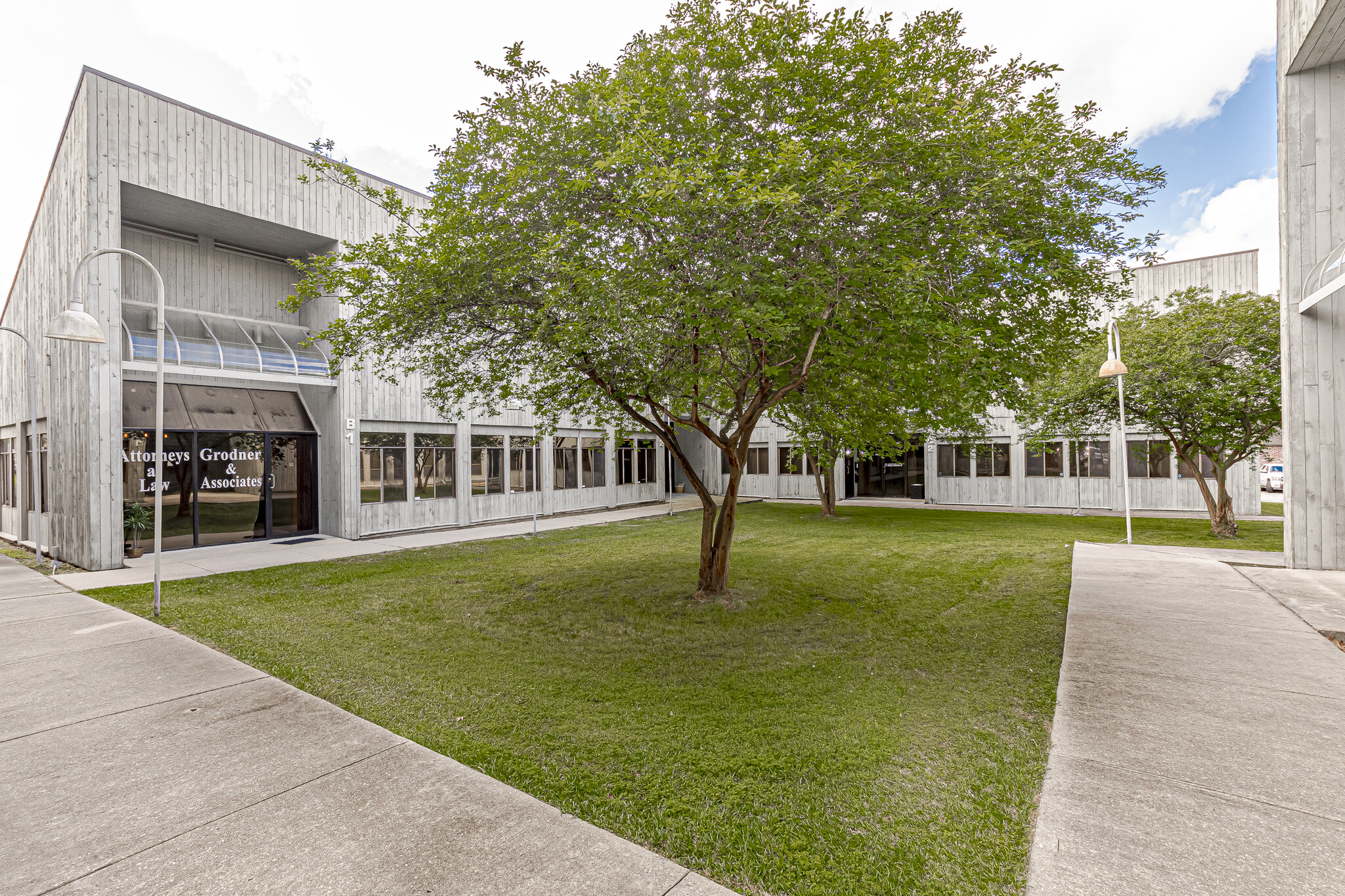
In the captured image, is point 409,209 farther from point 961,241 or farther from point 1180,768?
point 1180,768

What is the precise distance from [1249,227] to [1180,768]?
99.3 ft

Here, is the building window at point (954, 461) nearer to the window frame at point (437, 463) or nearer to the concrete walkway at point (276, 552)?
the concrete walkway at point (276, 552)

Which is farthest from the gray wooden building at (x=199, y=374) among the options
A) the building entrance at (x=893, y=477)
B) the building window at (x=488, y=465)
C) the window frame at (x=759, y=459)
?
the building entrance at (x=893, y=477)

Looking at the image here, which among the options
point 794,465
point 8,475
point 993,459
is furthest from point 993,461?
Result: point 8,475

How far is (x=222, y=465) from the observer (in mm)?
13828

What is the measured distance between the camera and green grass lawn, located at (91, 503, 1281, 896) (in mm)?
3041

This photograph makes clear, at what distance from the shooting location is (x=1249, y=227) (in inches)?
915

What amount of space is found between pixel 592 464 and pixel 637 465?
2815 mm

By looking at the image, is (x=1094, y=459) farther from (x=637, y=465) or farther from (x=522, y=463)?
(x=522, y=463)

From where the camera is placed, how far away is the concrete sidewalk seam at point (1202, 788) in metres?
2.98

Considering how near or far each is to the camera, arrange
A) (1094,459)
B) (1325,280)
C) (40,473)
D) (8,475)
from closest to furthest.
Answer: (1325,280), (40,473), (8,475), (1094,459)

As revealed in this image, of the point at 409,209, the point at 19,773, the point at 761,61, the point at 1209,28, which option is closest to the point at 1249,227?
the point at 1209,28

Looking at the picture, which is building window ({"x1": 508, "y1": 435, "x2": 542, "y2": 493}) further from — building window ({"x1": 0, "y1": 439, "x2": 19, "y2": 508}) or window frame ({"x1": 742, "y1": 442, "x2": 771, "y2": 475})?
window frame ({"x1": 742, "y1": 442, "x2": 771, "y2": 475})

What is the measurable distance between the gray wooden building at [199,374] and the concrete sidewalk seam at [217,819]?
8.01 metres
